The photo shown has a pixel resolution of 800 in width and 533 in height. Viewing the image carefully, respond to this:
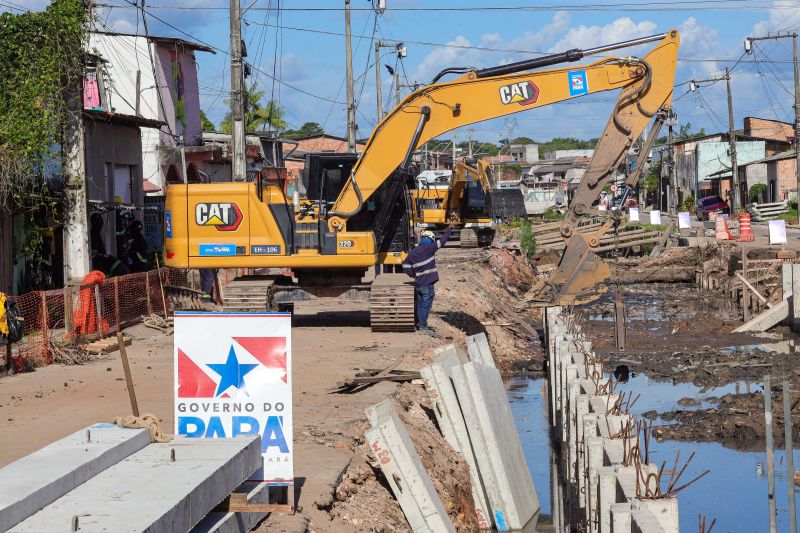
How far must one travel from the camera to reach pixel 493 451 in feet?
40.3

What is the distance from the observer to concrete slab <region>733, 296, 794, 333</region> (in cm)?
2559

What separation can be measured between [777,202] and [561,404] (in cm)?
5804

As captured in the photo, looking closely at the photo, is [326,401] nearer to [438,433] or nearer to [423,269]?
[438,433]

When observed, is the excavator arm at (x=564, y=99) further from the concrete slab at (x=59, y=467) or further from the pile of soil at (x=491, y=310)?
the concrete slab at (x=59, y=467)

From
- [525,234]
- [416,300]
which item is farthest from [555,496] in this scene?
[525,234]

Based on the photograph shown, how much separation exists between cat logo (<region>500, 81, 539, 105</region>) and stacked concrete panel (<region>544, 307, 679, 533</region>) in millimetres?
4093

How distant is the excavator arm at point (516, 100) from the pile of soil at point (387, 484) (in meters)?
5.81

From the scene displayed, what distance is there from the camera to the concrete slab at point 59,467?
571cm

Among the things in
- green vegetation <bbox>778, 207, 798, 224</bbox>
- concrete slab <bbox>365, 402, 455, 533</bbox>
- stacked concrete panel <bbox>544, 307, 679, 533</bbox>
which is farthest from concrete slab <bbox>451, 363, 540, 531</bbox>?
green vegetation <bbox>778, 207, 798, 224</bbox>

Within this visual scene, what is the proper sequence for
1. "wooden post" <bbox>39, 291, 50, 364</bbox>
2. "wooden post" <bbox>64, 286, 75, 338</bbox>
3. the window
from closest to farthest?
"wooden post" <bbox>39, 291, 50, 364</bbox> → "wooden post" <bbox>64, 286, 75, 338</bbox> → the window

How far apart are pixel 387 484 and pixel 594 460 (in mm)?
2368

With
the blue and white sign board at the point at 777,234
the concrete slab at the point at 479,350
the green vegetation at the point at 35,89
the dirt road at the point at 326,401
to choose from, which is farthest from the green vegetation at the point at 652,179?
the concrete slab at the point at 479,350

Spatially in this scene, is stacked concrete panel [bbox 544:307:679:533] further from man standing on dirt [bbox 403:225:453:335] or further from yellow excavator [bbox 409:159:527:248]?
yellow excavator [bbox 409:159:527:248]

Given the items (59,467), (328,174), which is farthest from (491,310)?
(59,467)
